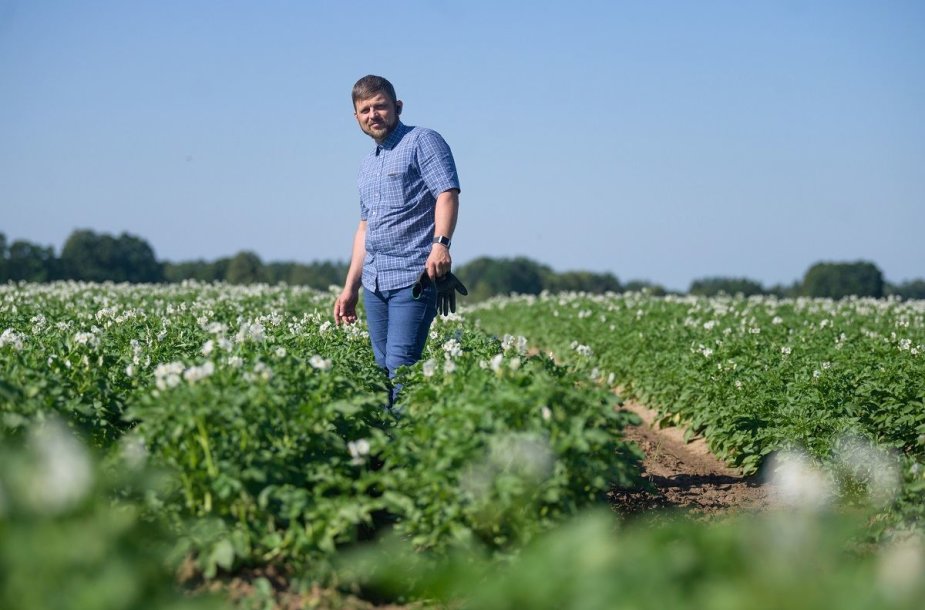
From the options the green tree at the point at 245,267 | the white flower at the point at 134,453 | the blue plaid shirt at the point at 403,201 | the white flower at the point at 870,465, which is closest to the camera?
the white flower at the point at 134,453

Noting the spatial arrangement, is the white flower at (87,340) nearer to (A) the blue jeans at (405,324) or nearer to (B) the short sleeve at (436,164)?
(A) the blue jeans at (405,324)

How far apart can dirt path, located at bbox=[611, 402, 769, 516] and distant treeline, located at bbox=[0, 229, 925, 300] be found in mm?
31644

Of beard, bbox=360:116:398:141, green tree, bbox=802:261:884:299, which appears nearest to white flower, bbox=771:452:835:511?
beard, bbox=360:116:398:141

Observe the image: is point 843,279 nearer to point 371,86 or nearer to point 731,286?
point 731,286

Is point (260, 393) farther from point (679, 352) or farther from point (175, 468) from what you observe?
point (679, 352)

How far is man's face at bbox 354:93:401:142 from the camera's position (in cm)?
731

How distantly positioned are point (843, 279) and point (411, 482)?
2051 inches

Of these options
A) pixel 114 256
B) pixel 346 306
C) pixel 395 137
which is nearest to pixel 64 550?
pixel 395 137

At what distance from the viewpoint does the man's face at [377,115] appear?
7312 mm

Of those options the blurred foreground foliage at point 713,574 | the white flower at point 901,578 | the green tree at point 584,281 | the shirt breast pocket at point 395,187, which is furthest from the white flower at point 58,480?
the green tree at point 584,281

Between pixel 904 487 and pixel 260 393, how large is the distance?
384 cm

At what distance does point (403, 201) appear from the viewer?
7422mm

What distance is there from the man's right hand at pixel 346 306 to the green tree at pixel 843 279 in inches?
1858

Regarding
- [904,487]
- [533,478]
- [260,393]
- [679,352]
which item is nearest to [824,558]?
[533,478]
